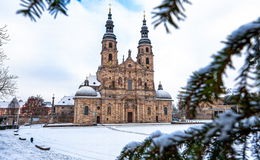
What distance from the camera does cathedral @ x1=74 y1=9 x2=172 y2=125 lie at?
32031 millimetres

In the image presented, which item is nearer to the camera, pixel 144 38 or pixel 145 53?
pixel 145 53

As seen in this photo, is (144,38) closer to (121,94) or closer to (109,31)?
(109,31)

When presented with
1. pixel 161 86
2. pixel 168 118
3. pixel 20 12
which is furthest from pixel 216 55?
pixel 161 86

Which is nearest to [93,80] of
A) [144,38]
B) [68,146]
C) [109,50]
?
[109,50]

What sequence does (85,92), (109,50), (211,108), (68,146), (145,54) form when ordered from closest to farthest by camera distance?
(211,108), (68,146), (85,92), (109,50), (145,54)

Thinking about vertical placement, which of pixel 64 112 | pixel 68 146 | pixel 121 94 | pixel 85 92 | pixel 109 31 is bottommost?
pixel 68 146

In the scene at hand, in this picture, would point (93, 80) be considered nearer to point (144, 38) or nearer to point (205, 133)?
point (144, 38)

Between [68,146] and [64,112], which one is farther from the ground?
[64,112]

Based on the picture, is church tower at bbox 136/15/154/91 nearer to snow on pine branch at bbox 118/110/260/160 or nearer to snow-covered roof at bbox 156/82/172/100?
snow-covered roof at bbox 156/82/172/100

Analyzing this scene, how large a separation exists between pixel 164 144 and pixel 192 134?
0.10 m

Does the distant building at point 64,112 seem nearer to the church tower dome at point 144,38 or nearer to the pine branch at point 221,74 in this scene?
the church tower dome at point 144,38

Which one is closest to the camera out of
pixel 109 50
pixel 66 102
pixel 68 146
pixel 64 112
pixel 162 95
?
pixel 68 146

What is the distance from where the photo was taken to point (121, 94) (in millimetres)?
33969

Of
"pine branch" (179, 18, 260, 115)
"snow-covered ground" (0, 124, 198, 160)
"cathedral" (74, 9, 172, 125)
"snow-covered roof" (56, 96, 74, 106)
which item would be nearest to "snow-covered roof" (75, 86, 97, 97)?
"cathedral" (74, 9, 172, 125)
